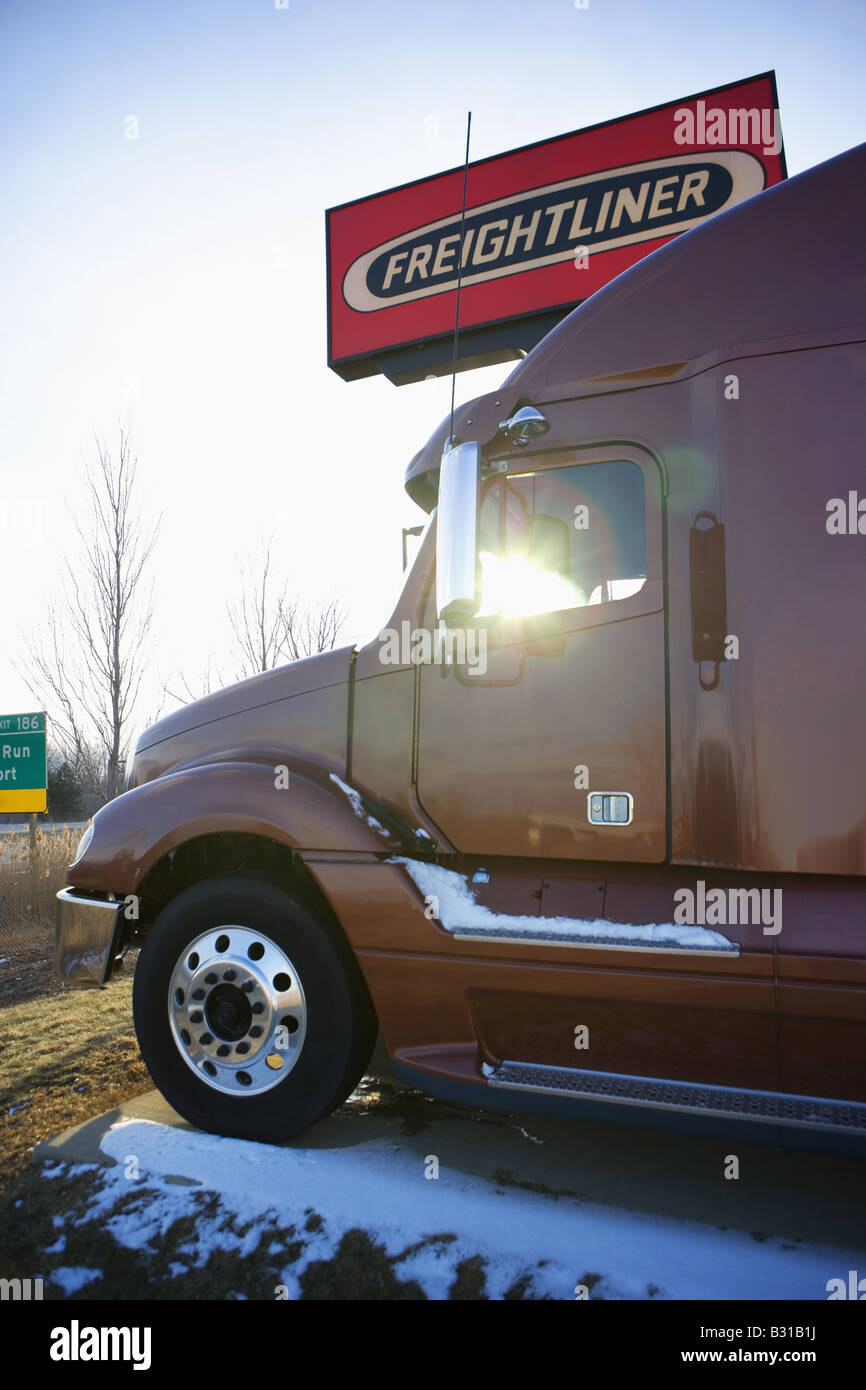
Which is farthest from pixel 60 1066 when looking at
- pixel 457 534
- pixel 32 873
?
pixel 32 873

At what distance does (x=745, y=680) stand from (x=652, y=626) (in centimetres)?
36

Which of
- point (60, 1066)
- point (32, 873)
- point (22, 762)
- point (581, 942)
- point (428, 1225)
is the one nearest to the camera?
point (428, 1225)

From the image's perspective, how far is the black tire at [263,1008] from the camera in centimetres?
307

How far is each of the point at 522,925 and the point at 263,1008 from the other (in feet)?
3.56

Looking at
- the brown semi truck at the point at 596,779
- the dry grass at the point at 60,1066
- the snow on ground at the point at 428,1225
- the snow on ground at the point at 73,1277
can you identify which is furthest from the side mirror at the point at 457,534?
the dry grass at the point at 60,1066

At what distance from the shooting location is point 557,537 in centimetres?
319

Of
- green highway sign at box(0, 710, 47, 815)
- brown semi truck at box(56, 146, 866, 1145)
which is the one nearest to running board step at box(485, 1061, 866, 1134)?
brown semi truck at box(56, 146, 866, 1145)

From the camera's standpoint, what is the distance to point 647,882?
2797 mm

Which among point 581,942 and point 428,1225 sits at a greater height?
point 581,942

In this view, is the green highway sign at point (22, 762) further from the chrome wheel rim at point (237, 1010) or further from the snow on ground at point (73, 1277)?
the snow on ground at point (73, 1277)

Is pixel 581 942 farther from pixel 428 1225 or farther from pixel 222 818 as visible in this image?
pixel 222 818

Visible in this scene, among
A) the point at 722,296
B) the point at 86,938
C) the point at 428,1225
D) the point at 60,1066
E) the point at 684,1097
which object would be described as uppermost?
the point at 722,296

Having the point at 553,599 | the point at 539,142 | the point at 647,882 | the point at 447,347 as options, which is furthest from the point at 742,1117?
the point at 539,142
